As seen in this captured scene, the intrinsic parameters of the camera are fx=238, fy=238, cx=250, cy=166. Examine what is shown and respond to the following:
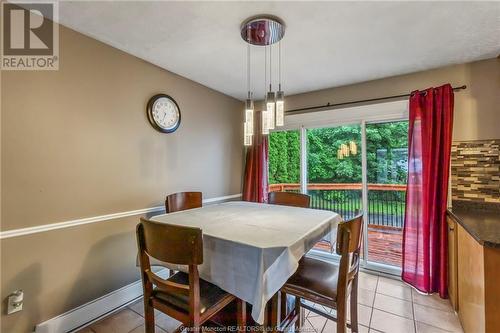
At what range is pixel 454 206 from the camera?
2393 mm

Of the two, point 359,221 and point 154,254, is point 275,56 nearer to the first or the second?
point 359,221

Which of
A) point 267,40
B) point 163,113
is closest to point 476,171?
point 267,40

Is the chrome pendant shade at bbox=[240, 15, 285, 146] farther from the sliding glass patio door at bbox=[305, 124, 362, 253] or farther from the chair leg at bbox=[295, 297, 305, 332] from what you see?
the sliding glass patio door at bbox=[305, 124, 362, 253]

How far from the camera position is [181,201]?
7.94ft

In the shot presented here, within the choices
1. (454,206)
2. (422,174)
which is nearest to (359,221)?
(422,174)

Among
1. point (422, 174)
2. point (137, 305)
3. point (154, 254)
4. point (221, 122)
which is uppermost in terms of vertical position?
point (221, 122)

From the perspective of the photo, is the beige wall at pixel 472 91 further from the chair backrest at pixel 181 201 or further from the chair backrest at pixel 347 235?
the chair backrest at pixel 181 201

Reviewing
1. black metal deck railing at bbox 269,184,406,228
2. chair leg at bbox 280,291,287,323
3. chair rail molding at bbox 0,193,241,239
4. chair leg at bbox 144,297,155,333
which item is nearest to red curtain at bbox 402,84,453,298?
black metal deck railing at bbox 269,184,406,228

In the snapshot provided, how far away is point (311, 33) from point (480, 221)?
193cm

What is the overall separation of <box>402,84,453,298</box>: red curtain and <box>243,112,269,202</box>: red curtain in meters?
1.78

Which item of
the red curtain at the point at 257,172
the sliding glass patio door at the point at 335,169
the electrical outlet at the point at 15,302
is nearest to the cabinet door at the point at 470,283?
the sliding glass patio door at the point at 335,169

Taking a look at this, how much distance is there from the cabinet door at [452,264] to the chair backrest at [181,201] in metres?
2.38

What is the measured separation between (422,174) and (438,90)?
84cm

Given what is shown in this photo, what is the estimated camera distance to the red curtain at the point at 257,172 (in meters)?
3.51
